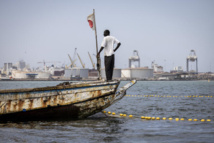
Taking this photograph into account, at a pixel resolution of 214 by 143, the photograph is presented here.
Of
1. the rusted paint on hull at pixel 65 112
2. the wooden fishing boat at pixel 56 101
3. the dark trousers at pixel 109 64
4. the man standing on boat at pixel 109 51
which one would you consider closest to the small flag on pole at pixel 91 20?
the man standing on boat at pixel 109 51

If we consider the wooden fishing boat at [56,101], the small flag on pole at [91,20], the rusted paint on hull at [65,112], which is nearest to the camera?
the wooden fishing boat at [56,101]

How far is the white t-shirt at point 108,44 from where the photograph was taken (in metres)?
12.7

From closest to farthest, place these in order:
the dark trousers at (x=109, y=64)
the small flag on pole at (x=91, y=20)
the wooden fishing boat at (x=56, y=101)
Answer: the wooden fishing boat at (x=56, y=101)
the dark trousers at (x=109, y=64)
the small flag on pole at (x=91, y=20)

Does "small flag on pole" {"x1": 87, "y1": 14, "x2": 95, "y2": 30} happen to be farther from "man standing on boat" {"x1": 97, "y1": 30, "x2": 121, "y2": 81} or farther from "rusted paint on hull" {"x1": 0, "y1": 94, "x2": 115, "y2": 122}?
"rusted paint on hull" {"x1": 0, "y1": 94, "x2": 115, "y2": 122}

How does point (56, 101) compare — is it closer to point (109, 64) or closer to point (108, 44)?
point (109, 64)

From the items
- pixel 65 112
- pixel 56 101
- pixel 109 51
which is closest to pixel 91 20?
pixel 109 51

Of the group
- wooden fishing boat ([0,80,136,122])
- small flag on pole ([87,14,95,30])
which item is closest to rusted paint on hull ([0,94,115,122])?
wooden fishing boat ([0,80,136,122])

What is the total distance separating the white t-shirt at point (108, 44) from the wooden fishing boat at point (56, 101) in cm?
114

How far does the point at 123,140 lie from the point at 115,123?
3.23 metres

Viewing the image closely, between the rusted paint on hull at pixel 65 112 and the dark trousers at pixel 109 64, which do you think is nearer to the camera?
the rusted paint on hull at pixel 65 112

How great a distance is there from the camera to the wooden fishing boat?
38.6ft

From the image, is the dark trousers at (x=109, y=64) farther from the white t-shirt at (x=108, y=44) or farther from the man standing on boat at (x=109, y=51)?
the white t-shirt at (x=108, y=44)

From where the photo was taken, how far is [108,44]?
12.9 meters

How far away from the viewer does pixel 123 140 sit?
9383 mm
